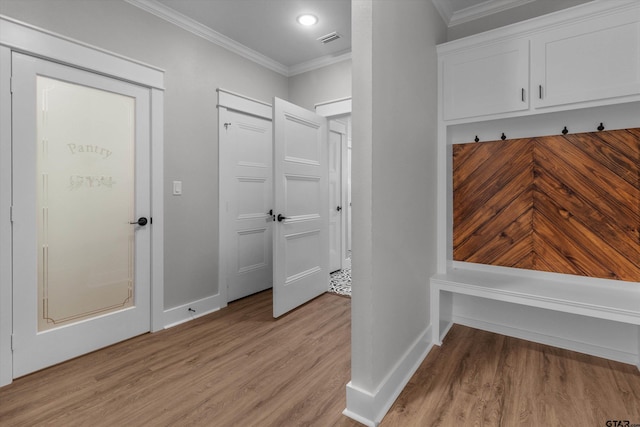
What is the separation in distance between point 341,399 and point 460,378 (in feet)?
2.49

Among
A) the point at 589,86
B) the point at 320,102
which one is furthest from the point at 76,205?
the point at 589,86

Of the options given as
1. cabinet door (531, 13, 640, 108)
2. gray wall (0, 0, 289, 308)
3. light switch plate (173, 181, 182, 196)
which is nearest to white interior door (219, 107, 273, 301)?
gray wall (0, 0, 289, 308)

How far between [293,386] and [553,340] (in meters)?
1.93

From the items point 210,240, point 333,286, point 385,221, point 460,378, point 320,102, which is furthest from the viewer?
point 333,286

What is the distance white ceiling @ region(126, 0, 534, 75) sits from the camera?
254cm

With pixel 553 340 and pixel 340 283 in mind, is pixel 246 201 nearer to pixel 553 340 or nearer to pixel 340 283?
pixel 340 283

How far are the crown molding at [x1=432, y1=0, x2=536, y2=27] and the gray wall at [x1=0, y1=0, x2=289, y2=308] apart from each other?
198 centimetres

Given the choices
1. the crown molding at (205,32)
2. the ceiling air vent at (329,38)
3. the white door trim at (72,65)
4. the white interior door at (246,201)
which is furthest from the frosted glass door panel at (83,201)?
the ceiling air vent at (329,38)

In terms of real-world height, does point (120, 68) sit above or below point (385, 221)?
above

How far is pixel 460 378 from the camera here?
1937 millimetres

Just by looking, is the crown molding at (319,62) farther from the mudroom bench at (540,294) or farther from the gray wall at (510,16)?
the mudroom bench at (540,294)

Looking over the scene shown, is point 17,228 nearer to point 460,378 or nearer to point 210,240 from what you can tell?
point 210,240

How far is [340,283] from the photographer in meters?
4.01

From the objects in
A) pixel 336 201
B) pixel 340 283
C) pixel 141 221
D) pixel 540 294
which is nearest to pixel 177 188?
pixel 141 221
